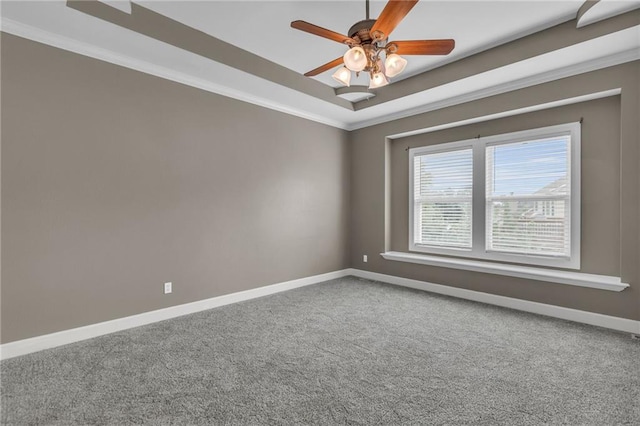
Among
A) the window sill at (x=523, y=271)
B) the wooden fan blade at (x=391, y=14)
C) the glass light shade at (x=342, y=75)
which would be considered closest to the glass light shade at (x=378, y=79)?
the glass light shade at (x=342, y=75)

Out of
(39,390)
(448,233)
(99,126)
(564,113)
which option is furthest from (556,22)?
(39,390)

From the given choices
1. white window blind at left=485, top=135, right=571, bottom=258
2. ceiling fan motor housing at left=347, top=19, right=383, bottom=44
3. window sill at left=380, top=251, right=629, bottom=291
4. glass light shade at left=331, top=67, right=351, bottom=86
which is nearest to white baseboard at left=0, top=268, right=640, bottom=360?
window sill at left=380, top=251, right=629, bottom=291

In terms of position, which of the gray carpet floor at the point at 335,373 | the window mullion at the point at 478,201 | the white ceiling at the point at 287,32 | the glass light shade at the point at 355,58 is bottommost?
the gray carpet floor at the point at 335,373

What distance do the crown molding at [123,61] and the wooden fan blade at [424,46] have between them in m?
2.34

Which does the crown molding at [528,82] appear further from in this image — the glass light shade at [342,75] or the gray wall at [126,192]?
the glass light shade at [342,75]

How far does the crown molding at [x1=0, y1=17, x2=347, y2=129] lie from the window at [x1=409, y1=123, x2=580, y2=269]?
8.16ft

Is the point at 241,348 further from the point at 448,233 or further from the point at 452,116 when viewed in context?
the point at 452,116

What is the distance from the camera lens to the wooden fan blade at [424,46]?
220 cm

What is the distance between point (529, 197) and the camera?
3.71m

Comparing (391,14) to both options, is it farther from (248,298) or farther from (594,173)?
(248,298)

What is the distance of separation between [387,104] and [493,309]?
2974mm

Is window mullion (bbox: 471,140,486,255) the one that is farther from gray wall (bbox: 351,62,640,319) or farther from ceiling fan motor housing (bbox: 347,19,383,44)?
ceiling fan motor housing (bbox: 347,19,383,44)

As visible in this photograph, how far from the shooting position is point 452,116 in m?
4.20

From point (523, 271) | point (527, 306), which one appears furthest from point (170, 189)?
point (527, 306)
